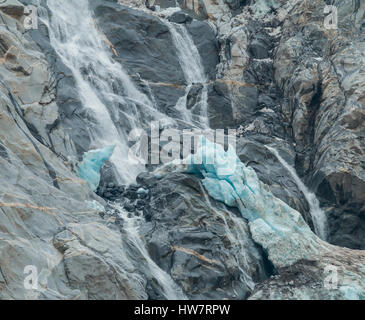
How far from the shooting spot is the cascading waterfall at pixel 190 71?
68.6 feet

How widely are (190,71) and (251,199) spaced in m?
9.33

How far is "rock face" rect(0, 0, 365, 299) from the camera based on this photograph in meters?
11.9

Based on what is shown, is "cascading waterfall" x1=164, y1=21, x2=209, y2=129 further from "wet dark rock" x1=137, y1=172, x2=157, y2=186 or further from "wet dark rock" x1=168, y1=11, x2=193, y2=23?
"wet dark rock" x1=137, y1=172, x2=157, y2=186

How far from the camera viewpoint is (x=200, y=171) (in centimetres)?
1516

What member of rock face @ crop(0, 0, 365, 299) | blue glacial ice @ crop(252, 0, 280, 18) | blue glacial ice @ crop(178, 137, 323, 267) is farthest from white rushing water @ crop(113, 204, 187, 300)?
blue glacial ice @ crop(252, 0, 280, 18)

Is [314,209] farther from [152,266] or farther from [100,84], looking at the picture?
[100,84]

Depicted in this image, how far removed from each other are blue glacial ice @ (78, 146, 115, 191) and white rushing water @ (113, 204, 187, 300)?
1935mm

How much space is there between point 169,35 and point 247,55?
3.45 meters

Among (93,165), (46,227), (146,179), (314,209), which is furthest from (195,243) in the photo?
(314,209)

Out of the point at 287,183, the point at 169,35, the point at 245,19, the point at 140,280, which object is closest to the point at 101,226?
the point at 140,280

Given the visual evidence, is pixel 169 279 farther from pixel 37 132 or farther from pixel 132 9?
pixel 132 9

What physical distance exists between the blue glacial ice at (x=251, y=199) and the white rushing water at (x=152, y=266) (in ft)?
7.70

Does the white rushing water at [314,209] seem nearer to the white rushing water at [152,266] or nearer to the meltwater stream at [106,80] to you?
the meltwater stream at [106,80]

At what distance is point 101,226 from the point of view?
12812mm
